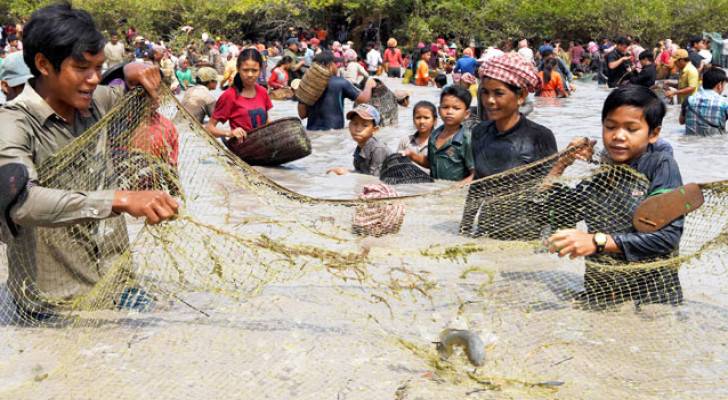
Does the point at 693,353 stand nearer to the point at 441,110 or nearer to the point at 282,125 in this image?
the point at 441,110

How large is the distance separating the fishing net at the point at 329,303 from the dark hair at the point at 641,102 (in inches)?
10.4

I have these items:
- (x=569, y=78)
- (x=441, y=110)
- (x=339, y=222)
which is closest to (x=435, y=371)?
(x=339, y=222)

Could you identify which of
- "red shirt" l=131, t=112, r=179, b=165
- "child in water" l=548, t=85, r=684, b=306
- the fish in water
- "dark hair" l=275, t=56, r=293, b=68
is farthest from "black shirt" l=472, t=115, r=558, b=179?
"dark hair" l=275, t=56, r=293, b=68

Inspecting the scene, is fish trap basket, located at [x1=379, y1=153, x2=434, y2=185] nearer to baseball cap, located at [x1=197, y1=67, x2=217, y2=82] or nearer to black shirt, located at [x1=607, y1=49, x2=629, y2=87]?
baseball cap, located at [x1=197, y1=67, x2=217, y2=82]

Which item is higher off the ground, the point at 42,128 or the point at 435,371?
the point at 42,128

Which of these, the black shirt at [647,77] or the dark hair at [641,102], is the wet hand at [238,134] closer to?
the dark hair at [641,102]

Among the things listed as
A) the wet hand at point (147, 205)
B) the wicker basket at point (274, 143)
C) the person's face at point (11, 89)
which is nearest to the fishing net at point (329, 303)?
the wet hand at point (147, 205)

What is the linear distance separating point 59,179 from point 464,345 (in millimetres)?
1754

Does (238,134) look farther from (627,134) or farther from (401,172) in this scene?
(627,134)

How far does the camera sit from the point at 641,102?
3424 mm

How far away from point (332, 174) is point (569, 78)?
38.3 ft

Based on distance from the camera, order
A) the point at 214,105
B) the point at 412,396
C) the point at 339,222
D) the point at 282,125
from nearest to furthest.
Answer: the point at 412,396 < the point at 339,222 < the point at 282,125 < the point at 214,105

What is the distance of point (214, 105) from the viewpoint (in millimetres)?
7859

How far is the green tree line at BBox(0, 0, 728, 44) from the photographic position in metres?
29.0
